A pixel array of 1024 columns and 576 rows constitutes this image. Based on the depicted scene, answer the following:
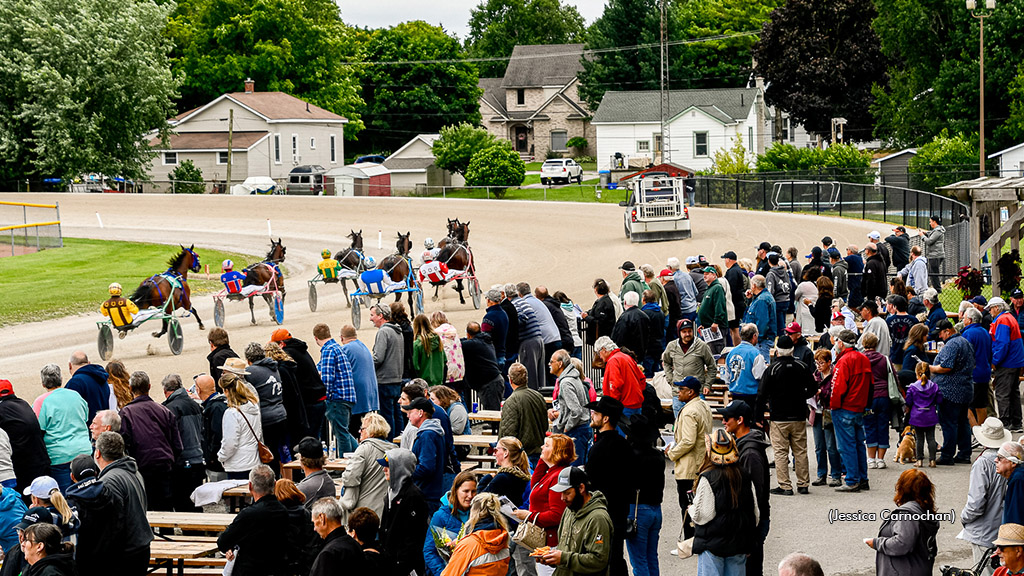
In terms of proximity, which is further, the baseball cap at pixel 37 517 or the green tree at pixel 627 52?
the green tree at pixel 627 52

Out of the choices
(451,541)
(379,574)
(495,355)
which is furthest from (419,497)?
(495,355)

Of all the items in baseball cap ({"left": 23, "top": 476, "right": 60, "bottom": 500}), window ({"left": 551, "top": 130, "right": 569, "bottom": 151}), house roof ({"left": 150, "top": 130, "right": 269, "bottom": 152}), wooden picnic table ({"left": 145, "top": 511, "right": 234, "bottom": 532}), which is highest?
window ({"left": 551, "top": 130, "right": 569, "bottom": 151})

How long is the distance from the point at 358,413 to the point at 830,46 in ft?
221

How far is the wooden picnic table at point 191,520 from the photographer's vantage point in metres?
9.80

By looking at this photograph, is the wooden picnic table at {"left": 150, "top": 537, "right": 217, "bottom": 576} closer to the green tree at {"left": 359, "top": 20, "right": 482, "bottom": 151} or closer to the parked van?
the parked van

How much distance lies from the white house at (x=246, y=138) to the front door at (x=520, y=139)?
29.1 metres

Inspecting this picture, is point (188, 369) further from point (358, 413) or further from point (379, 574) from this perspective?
point (379, 574)

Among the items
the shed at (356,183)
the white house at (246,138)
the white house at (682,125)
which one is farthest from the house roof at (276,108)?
the white house at (682,125)

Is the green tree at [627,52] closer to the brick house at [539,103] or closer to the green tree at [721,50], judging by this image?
the green tree at [721,50]

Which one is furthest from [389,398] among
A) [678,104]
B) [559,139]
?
[559,139]

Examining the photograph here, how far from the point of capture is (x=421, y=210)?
54375 mm

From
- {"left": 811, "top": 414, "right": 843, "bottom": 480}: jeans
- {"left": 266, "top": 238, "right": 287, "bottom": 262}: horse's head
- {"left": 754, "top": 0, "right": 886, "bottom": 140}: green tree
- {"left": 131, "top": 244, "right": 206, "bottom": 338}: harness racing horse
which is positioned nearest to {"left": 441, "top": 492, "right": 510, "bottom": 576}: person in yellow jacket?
{"left": 811, "top": 414, "right": 843, "bottom": 480}: jeans

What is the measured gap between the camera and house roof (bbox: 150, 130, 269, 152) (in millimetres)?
72062

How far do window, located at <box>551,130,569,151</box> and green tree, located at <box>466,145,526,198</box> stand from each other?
32.2 metres
